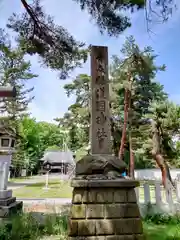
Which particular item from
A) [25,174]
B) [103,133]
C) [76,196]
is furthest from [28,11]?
[25,174]

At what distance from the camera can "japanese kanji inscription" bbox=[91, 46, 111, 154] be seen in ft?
13.0

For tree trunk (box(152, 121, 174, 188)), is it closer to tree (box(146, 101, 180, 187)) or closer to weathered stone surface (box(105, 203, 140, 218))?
tree (box(146, 101, 180, 187))

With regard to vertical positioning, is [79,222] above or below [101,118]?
below

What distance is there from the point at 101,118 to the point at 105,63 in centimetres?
114

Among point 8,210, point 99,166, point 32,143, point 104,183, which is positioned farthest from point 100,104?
point 32,143

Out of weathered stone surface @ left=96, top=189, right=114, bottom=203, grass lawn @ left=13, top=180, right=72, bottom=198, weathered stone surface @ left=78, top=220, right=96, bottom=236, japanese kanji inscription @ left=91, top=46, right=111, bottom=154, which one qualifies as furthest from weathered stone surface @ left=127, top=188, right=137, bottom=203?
grass lawn @ left=13, top=180, right=72, bottom=198

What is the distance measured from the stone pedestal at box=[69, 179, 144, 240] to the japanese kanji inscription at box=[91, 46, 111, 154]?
2.74ft

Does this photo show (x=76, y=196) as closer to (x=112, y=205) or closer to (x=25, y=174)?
(x=112, y=205)

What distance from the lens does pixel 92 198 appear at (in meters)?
3.14

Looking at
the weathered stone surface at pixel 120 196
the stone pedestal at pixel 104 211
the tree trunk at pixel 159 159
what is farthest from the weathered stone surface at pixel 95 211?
the tree trunk at pixel 159 159

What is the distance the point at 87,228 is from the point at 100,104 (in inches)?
84.0

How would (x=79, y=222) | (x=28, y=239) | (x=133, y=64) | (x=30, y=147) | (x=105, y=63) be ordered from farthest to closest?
(x=30, y=147) → (x=133, y=64) → (x=105, y=63) → (x=28, y=239) → (x=79, y=222)

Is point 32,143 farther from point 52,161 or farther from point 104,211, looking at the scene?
point 104,211

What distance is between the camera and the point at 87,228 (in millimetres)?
3049
